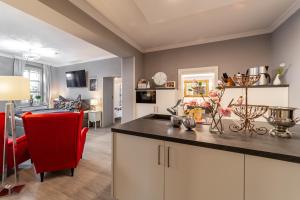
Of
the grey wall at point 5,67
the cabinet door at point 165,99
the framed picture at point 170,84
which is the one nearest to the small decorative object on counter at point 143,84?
the cabinet door at point 165,99

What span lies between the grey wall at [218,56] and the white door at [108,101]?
2.41 m

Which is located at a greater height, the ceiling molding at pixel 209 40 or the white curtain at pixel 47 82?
the ceiling molding at pixel 209 40

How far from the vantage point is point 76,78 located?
→ 6164 mm

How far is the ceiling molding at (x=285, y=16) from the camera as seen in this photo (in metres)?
2.14

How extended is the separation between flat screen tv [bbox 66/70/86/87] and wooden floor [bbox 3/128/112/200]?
397 cm

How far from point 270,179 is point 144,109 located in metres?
3.05

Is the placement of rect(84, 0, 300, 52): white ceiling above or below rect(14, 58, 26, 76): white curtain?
above

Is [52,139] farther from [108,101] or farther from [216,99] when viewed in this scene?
[108,101]

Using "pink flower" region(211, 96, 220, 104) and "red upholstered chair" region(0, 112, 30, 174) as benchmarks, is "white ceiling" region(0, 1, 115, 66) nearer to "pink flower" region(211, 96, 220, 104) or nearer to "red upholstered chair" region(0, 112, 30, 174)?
"red upholstered chair" region(0, 112, 30, 174)

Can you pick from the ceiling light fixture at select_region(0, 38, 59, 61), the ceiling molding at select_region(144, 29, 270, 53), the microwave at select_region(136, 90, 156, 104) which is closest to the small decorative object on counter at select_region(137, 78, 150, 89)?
the microwave at select_region(136, 90, 156, 104)

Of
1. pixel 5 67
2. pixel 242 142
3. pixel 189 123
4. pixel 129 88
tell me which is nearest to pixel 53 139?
pixel 189 123

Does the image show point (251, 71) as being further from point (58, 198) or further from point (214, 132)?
point (58, 198)

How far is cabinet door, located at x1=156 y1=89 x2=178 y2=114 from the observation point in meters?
3.54

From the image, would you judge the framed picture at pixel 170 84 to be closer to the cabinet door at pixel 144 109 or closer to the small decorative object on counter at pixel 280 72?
the cabinet door at pixel 144 109
